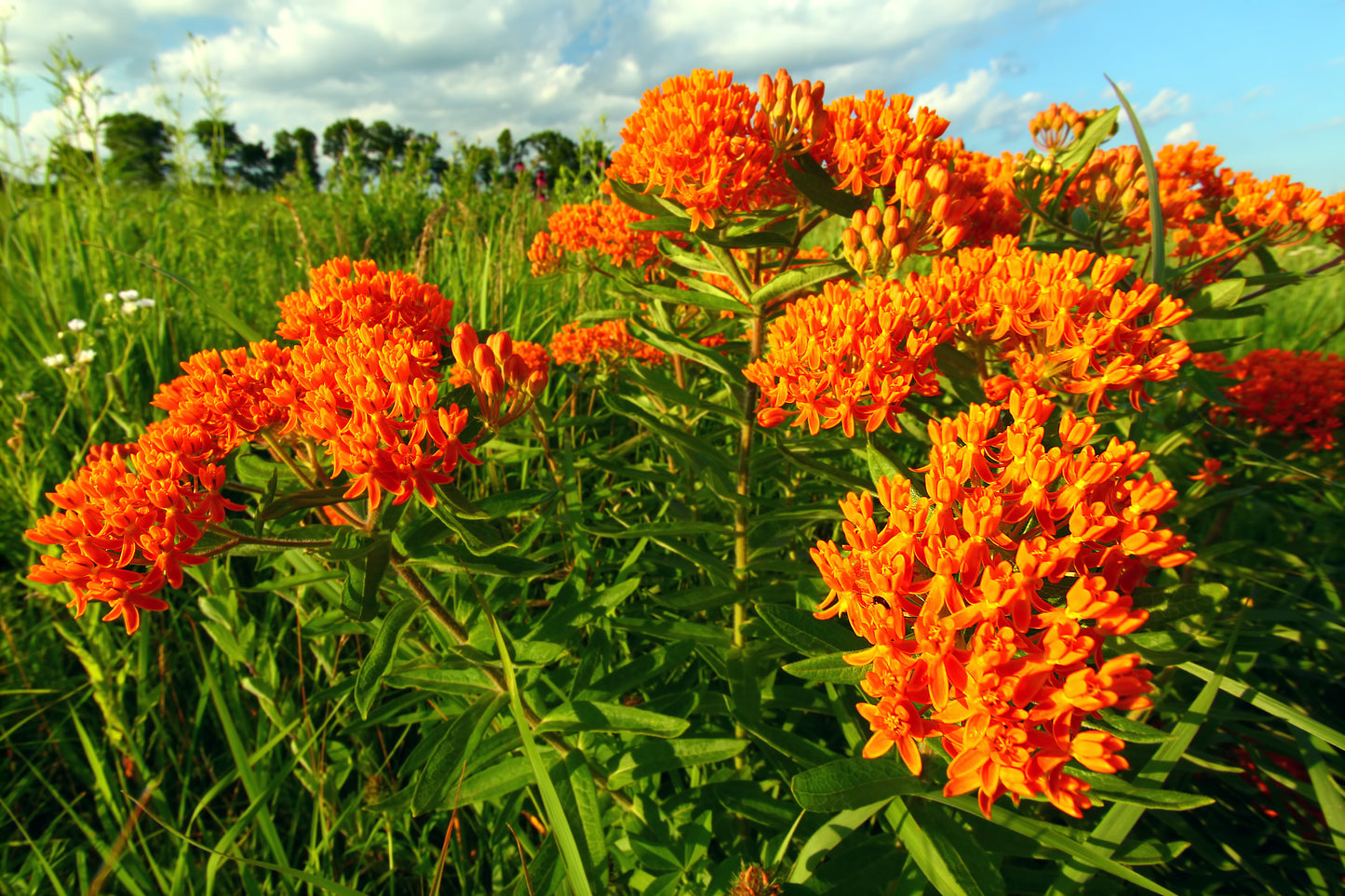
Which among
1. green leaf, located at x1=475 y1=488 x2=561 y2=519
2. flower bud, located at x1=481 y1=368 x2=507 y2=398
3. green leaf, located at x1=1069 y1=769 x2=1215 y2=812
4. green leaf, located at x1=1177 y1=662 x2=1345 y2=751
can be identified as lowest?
green leaf, located at x1=1069 y1=769 x2=1215 y2=812

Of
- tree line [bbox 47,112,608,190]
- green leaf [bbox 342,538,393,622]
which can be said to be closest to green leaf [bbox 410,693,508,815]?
green leaf [bbox 342,538,393,622]

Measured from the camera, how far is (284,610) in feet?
9.02

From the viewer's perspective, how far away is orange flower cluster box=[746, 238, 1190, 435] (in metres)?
1.55

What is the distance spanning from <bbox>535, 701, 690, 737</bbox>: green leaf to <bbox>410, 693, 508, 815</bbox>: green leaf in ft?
0.47

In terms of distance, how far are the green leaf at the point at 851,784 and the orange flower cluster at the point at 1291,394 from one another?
238 centimetres

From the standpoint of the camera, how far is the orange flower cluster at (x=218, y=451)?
1.28 m

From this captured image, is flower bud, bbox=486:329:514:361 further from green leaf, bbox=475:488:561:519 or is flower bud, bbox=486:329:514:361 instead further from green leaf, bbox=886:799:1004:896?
green leaf, bbox=886:799:1004:896

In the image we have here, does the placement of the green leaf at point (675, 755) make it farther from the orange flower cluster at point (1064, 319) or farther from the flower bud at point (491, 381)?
the orange flower cluster at point (1064, 319)

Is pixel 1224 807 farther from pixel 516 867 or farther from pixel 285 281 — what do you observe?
pixel 285 281

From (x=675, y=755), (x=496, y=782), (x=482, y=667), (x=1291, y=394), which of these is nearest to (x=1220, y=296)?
(x=1291, y=394)

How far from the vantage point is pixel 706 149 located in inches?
72.2

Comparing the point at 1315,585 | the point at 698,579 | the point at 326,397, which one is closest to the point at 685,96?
the point at 326,397

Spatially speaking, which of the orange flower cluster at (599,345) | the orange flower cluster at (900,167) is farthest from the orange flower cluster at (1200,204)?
the orange flower cluster at (599,345)

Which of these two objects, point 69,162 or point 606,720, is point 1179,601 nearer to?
point 606,720
